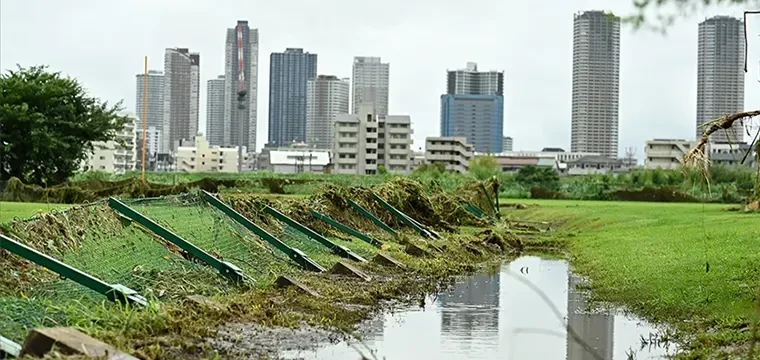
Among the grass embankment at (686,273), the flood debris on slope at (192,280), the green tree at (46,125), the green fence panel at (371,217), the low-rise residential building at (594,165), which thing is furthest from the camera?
the low-rise residential building at (594,165)

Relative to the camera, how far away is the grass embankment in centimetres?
1230

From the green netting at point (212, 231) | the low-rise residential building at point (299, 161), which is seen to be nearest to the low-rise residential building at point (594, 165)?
the low-rise residential building at point (299, 161)

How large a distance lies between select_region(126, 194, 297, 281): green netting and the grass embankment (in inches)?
216

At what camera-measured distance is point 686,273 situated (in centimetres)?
1689

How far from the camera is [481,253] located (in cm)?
2417

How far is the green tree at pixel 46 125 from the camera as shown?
5212 cm

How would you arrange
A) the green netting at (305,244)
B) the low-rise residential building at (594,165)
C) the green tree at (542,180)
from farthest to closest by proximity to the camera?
the low-rise residential building at (594,165), the green tree at (542,180), the green netting at (305,244)

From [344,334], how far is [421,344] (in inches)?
35.3

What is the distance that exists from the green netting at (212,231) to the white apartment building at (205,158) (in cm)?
16152

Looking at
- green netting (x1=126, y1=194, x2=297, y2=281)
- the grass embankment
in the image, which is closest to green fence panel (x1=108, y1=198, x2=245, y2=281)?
green netting (x1=126, y1=194, x2=297, y2=281)

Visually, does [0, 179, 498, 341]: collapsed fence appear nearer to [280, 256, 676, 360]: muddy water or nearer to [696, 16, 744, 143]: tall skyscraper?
[280, 256, 676, 360]: muddy water

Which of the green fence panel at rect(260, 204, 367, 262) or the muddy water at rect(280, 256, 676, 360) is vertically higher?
the green fence panel at rect(260, 204, 367, 262)

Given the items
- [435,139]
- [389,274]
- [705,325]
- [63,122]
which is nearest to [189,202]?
[389,274]

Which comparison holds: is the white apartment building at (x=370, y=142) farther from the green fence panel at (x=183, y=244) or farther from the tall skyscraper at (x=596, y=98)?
the green fence panel at (x=183, y=244)
